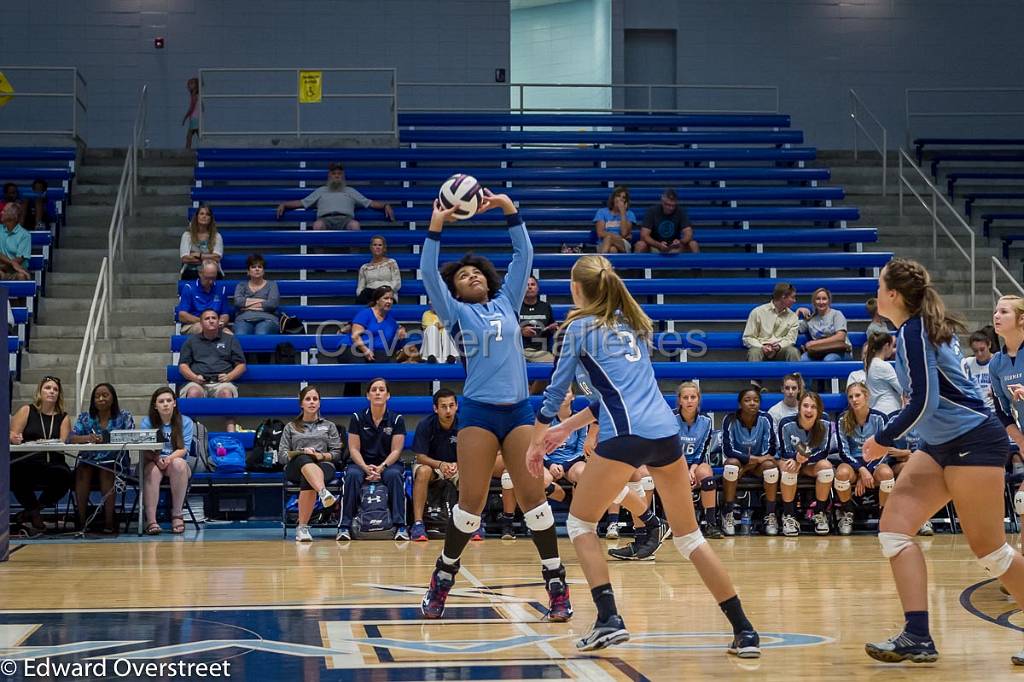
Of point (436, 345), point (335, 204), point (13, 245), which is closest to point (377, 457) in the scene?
point (436, 345)

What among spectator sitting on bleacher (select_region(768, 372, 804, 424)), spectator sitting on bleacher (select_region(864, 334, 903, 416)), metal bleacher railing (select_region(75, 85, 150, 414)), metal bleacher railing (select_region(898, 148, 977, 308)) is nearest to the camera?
spectator sitting on bleacher (select_region(864, 334, 903, 416))

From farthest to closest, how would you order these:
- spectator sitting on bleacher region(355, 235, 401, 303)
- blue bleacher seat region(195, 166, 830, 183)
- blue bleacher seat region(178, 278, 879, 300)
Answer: blue bleacher seat region(195, 166, 830, 183), blue bleacher seat region(178, 278, 879, 300), spectator sitting on bleacher region(355, 235, 401, 303)

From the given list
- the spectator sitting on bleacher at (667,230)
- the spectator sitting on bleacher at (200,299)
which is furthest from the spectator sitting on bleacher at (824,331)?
the spectator sitting on bleacher at (200,299)

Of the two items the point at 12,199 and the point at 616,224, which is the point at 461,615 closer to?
the point at 616,224

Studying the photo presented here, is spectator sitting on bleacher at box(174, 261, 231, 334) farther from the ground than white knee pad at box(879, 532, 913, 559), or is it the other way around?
spectator sitting on bleacher at box(174, 261, 231, 334)

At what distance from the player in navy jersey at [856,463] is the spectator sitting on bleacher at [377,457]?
3.97 m

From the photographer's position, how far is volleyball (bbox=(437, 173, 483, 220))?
610 centimetres

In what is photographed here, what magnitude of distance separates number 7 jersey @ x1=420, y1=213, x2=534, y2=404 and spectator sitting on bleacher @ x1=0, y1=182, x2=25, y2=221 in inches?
392

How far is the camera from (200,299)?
1359cm

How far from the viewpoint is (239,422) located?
12734 mm

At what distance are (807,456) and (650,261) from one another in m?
4.43

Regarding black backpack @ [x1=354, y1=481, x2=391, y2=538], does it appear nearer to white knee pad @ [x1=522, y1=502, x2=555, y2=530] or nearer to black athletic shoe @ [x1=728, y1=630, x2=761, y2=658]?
white knee pad @ [x1=522, y1=502, x2=555, y2=530]

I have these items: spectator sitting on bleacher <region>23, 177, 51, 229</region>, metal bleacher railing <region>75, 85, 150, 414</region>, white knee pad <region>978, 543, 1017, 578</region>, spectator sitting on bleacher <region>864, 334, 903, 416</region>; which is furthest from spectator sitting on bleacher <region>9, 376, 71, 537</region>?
white knee pad <region>978, 543, 1017, 578</region>

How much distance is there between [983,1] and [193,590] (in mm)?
17577
